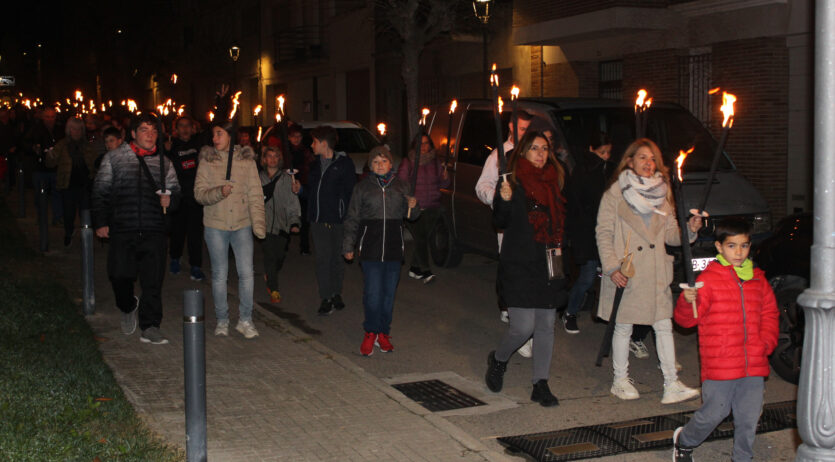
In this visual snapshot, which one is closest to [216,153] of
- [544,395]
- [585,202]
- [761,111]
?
[585,202]

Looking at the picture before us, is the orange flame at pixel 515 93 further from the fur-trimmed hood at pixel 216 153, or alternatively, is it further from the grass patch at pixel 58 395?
the grass patch at pixel 58 395

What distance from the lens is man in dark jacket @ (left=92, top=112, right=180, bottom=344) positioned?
8.43 m

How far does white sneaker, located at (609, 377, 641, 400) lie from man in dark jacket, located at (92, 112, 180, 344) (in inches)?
152

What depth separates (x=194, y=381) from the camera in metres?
5.38

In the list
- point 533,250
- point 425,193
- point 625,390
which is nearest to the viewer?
point 533,250

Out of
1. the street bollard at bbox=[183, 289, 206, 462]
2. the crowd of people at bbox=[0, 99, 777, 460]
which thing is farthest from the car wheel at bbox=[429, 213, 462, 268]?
the street bollard at bbox=[183, 289, 206, 462]

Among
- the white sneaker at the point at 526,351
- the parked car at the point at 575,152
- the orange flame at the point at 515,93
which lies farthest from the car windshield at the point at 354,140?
the orange flame at the point at 515,93

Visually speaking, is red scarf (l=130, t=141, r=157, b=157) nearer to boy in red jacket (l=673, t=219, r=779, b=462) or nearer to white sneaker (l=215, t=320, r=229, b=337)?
white sneaker (l=215, t=320, r=229, b=337)

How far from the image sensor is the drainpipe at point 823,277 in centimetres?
432

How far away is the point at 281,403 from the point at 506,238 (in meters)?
1.93

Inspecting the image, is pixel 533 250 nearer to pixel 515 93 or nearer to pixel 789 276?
pixel 515 93

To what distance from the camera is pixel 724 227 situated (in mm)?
5332

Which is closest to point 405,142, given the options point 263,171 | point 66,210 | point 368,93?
point 368,93

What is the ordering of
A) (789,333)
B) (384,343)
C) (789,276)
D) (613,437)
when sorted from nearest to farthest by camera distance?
(613,437) → (789,333) → (789,276) → (384,343)
